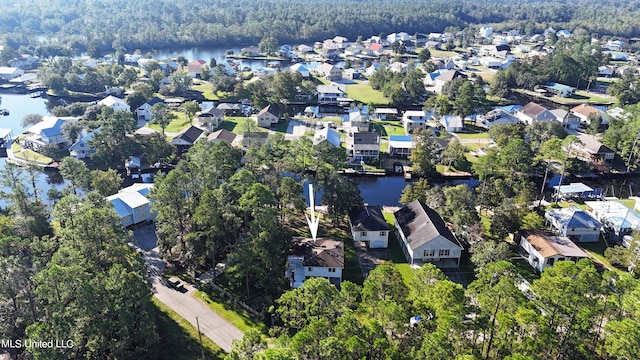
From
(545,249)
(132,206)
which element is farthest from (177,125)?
(545,249)

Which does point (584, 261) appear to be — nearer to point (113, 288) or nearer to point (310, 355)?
point (310, 355)

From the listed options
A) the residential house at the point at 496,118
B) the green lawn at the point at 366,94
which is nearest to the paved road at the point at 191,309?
the residential house at the point at 496,118

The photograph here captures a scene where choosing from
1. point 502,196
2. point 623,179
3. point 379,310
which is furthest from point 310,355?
point 623,179

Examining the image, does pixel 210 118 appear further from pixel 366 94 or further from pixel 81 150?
pixel 366 94

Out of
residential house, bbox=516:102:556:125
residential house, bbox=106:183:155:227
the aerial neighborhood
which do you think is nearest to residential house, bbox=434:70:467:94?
the aerial neighborhood

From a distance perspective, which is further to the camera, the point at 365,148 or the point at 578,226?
the point at 365,148

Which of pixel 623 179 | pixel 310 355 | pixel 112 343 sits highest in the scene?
pixel 310 355
